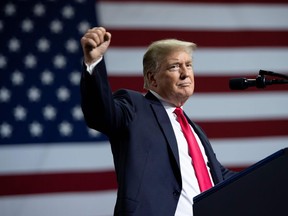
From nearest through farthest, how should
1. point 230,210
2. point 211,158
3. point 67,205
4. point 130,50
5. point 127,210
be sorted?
point 230,210
point 127,210
point 211,158
point 67,205
point 130,50

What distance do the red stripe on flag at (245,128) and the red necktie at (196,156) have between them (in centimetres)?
126

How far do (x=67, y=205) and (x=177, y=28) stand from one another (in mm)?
1121

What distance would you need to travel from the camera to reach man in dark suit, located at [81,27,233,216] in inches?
66.1

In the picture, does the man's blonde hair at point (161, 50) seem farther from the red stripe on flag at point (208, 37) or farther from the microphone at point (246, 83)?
the red stripe on flag at point (208, 37)

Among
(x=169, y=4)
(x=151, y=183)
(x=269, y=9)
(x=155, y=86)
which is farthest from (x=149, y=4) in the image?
(x=151, y=183)

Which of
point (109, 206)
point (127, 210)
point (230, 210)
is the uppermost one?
point (230, 210)

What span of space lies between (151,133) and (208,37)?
64.5 inches

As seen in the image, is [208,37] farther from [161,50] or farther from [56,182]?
[161,50]

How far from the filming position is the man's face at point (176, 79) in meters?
2.05

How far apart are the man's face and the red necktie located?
6 centimetres

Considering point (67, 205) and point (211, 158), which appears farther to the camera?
point (67, 205)

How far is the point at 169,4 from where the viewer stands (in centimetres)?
336

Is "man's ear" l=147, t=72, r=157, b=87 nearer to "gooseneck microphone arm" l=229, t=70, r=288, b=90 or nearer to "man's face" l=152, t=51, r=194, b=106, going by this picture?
"man's face" l=152, t=51, r=194, b=106

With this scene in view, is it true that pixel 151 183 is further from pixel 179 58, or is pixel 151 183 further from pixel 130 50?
pixel 130 50
